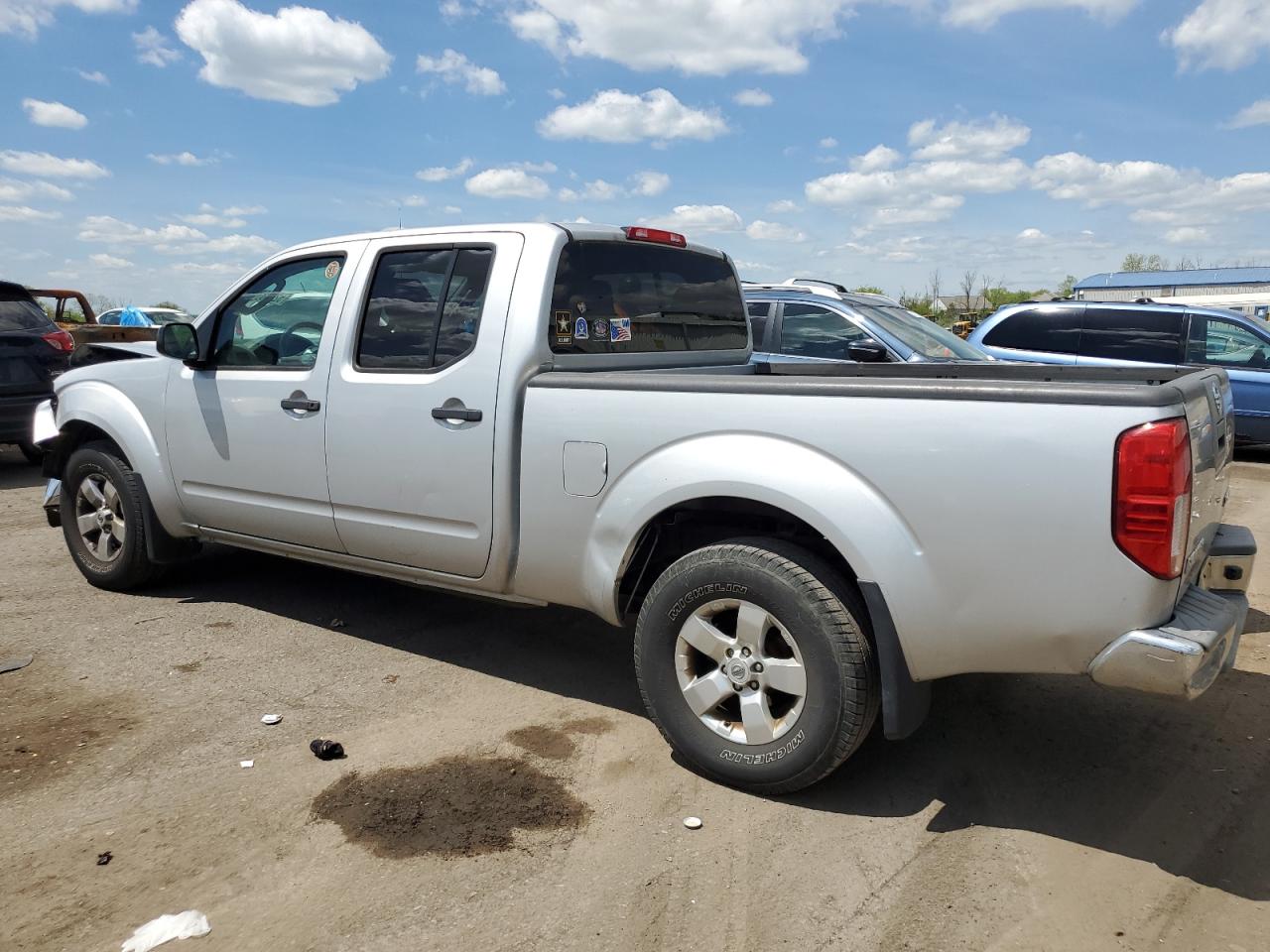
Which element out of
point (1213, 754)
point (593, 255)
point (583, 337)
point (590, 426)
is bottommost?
point (1213, 754)

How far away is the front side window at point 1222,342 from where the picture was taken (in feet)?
36.6

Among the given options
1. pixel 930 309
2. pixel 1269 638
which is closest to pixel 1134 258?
pixel 930 309

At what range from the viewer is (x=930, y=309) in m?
46.5

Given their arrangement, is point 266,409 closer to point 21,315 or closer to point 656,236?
point 656,236

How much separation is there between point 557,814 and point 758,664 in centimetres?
83

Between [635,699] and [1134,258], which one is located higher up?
[1134,258]

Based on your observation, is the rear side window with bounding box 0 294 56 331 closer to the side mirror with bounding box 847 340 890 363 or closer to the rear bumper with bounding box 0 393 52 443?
the rear bumper with bounding box 0 393 52 443

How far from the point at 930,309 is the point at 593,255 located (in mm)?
45139

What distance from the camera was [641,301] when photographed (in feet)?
14.7

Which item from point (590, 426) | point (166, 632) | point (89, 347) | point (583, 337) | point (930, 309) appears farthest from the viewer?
point (930, 309)

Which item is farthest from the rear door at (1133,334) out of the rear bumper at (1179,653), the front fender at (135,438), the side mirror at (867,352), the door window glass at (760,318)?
the front fender at (135,438)

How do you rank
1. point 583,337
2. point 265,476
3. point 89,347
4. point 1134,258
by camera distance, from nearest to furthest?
point 583,337, point 265,476, point 89,347, point 1134,258

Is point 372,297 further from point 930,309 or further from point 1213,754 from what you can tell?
point 930,309

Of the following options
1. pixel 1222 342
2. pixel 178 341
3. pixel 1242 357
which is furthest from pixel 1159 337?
pixel 178 341
